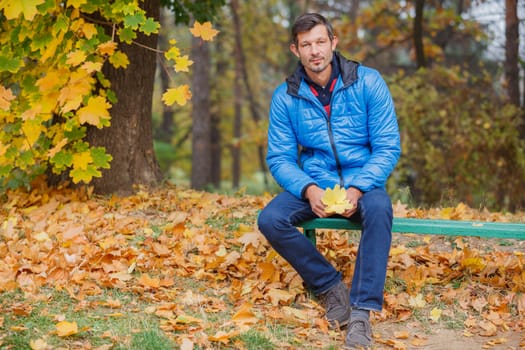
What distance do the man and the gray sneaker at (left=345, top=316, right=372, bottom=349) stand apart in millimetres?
136

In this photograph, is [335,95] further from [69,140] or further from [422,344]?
[69,140]

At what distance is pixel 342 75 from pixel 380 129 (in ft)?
1.37

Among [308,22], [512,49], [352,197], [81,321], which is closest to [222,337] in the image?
[81,321]

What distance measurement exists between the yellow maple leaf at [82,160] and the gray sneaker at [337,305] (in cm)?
233

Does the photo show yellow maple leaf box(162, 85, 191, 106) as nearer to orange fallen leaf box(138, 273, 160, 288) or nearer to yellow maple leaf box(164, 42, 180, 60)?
yellow maple leaf box(164, 42, 180, 60)

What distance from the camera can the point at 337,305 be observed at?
361 centimetres

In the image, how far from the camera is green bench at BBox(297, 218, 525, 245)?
3541 millimetres

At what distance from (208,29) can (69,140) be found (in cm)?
169

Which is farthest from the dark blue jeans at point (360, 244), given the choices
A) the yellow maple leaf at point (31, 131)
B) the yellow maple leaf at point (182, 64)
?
the yellow maple leaf at point (31, 131)

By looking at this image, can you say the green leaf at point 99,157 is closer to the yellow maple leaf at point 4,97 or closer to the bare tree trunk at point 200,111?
the yellow maple leaf at point 4,97

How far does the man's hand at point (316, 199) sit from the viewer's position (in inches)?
142

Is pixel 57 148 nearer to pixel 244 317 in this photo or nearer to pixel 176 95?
pixel 176 95

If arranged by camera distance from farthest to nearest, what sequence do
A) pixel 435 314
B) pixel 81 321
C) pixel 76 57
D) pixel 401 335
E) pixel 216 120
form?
1. pixel 216 120
2. pixel 76 57
3. pixel 435 314
4. pixel 401 335
5. pixel 81 321

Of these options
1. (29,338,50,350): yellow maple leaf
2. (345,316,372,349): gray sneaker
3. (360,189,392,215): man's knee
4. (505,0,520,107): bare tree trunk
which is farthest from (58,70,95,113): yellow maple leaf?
(505,0,520,107): bare tree trunk
